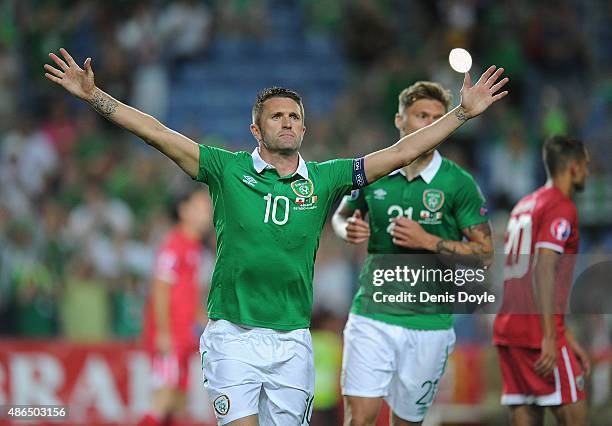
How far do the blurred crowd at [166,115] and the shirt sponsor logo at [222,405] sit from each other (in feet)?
18.3

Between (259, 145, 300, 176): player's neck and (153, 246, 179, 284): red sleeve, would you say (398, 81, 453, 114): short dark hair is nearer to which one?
(259, 145, 300, 176): player's neck

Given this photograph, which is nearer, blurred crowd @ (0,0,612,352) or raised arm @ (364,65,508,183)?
raised arm @ (364,65,508,183)

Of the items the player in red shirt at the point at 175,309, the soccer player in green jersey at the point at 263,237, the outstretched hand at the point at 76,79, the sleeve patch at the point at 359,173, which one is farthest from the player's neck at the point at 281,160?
the player in red shirt at the point at 175,309

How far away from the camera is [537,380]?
23.7ft

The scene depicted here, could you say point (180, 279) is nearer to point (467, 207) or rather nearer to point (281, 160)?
point (467, 207)

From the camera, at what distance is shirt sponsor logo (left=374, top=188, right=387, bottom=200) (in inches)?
282

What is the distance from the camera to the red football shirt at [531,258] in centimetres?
714

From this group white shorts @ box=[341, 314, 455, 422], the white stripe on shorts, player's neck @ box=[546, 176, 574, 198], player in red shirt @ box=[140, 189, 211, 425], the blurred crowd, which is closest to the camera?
white shorts @ box=[341, 314, 455, 422]

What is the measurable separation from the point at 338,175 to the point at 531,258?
1620 millimetres

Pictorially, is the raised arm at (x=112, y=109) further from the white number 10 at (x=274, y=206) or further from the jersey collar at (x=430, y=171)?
the jersey collar at (x=430, y=171)

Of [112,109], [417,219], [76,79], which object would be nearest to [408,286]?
[417,219]

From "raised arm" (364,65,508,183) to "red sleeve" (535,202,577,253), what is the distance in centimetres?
120

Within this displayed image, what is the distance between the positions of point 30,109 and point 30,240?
9.32 ft

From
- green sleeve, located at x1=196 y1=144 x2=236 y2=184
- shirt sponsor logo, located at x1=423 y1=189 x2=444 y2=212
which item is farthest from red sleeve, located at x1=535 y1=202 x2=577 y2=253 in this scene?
green sleeve, located at x1=196 y1=144 x2=236 y2=184
